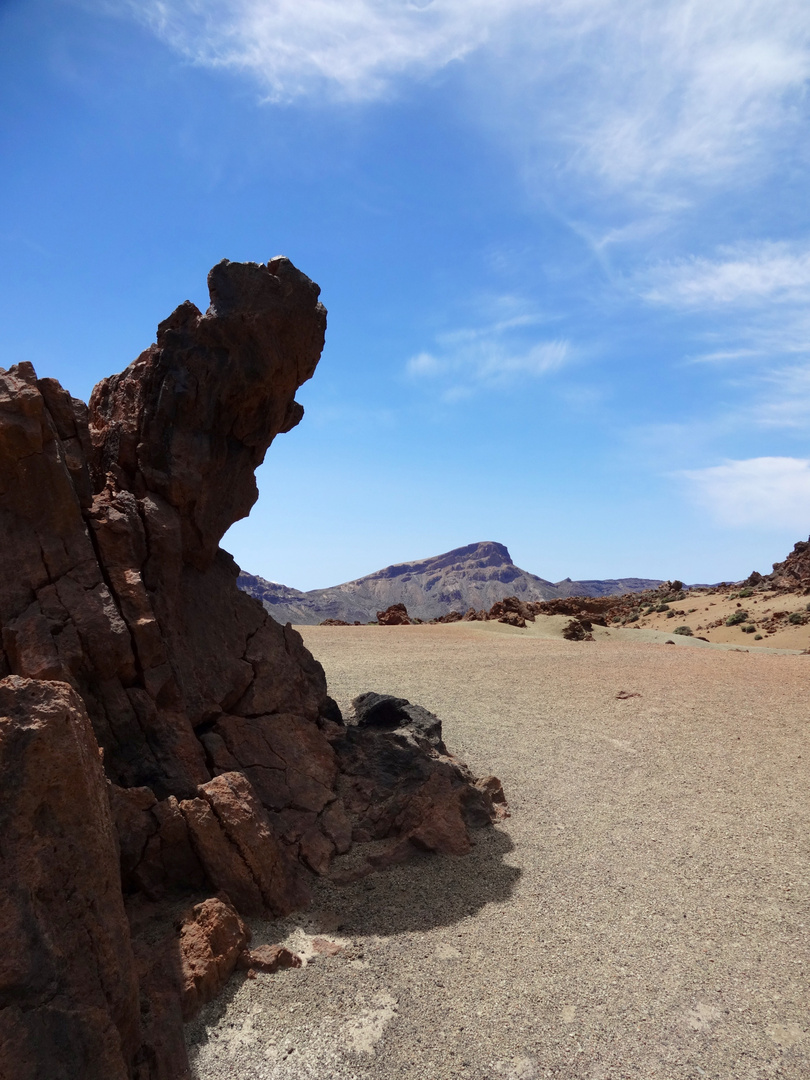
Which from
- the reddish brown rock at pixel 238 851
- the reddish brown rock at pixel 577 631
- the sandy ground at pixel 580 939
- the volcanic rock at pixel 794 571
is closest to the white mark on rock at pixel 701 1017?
the sandy ground at pixel 580 939

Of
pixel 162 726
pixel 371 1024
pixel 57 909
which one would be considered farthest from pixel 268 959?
pixel 162 726

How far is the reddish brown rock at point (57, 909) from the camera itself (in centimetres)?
407

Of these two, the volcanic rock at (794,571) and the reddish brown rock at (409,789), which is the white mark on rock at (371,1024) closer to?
the reddish brown rock at (409,789)

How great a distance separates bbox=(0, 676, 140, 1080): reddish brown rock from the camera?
407cm

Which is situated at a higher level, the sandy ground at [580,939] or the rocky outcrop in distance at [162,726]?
the rocky outcrop in distance at [162,726]

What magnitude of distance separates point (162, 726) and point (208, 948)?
257 centimetres

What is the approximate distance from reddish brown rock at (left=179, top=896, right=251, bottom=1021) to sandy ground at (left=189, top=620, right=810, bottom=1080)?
16 centimetres

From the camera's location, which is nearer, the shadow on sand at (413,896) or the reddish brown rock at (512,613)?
the shadow on sand at (413,896)

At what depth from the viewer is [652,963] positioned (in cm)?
636

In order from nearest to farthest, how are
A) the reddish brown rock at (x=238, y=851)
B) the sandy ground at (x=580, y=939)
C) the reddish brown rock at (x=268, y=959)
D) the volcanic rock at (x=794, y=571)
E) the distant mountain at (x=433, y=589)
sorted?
1. the sandy ground at (x=580, y=939)
2. the reddish brown rock at (x=268, y=959)
3. the reddish brown rock at (x=238, y=851)
4. the volcanic rock at (x=794, y=571)
5. the distant mountain at (x=433, y=589)

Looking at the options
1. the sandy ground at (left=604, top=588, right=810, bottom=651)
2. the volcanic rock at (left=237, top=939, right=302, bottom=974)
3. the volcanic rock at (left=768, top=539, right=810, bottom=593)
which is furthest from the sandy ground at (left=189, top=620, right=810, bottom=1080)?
the volcanic rock at (left=768, top=539, right=810, bottom=593)

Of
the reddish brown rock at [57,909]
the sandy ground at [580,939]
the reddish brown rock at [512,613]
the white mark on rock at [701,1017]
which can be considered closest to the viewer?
the reddish brown rock at [57,909]

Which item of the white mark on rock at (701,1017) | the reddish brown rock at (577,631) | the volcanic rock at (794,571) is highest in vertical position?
the volcanic rock at (794,571)

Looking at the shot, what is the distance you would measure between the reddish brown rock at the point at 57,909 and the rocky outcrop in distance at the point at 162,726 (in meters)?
0.01
